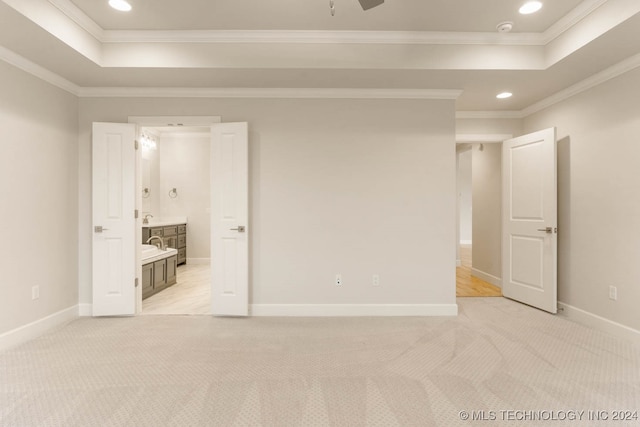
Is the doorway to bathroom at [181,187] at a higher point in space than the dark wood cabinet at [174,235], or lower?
higher

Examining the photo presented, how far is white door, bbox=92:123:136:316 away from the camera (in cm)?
348

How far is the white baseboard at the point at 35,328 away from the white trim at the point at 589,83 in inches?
234

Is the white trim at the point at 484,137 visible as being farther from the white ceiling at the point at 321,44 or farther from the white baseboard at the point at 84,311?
the white baseboard at the point at 84,311

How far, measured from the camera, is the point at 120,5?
259 cm

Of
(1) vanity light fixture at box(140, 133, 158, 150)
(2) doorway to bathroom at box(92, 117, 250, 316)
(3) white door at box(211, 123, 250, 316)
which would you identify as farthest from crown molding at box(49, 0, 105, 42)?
(1) vanity light fixture at box(140, 133, 158, 150)

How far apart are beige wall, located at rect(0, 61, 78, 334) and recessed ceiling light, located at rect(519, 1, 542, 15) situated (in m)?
4.40

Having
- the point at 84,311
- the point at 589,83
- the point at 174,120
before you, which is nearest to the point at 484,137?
the point at 589,83

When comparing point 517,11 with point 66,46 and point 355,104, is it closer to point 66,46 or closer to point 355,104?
point 355,104

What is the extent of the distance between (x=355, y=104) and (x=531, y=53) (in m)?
1.74

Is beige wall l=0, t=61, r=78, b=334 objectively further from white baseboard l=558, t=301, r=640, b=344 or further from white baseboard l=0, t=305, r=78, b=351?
white baseboard l=558, t=301, r=640, b=344

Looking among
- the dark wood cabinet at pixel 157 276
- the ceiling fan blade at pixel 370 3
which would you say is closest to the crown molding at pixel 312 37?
the ceiling fan blade at pixel 370 3

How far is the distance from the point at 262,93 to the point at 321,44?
35.6 inches

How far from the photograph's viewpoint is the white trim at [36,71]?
2748mm

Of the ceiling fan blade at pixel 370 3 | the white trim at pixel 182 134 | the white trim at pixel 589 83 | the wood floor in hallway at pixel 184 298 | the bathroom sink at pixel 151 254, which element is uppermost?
the white trim at pixel 182 134
